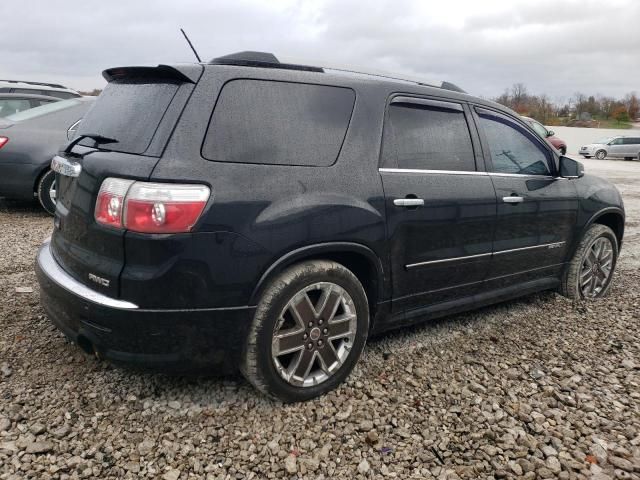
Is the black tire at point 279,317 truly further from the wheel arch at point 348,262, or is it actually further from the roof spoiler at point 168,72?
the roof spoiler at point 168,72

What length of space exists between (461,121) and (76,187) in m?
2.39

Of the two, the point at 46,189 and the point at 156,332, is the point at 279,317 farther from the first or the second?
the point at 46,189

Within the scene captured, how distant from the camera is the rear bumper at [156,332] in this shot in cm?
234

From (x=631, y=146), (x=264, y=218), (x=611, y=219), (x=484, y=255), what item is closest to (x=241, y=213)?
(x=264, y=218)

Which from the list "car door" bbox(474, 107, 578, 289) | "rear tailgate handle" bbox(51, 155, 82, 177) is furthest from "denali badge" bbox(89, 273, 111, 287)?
"car door" bbox(474, 107, 578, 289)

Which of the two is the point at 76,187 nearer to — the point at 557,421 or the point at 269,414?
the point at 269,414

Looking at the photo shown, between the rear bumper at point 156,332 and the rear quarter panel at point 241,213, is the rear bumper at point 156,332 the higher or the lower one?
the lower one

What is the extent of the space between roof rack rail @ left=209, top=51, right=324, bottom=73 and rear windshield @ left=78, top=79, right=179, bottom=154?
0.32 m

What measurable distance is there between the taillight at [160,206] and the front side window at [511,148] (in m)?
2.22

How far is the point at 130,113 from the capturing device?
8.73 feet

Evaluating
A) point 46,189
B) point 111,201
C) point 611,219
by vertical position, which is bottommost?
point 611,219

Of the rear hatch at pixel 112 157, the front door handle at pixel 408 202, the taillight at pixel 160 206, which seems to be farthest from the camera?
the front door handle at pixel 408 202

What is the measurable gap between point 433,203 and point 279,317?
120cm

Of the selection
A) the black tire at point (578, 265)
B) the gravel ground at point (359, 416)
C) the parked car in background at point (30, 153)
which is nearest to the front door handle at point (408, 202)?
→ the gravel ground at point (359, 416)
